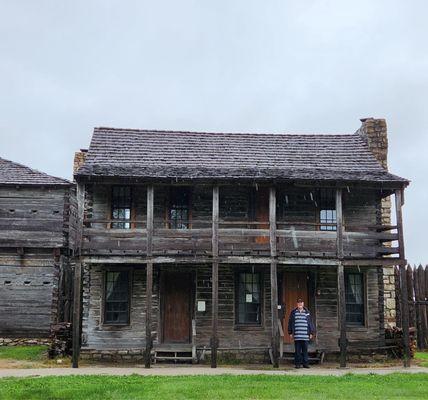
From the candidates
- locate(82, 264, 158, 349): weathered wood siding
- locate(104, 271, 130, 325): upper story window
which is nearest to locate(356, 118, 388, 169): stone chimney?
locate(82, 264, 158, 349): weathered wood siding

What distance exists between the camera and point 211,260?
18594 mm

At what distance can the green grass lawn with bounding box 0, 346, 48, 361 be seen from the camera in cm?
2002

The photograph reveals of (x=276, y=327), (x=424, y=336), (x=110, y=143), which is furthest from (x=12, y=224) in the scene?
(x=424, y=336)

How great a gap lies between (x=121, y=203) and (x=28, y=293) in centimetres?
604

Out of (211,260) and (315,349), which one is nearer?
(211,260)

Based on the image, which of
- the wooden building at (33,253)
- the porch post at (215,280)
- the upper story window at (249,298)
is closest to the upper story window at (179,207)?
the porch post at (215,280)

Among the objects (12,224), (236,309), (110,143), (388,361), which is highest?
(110,143)

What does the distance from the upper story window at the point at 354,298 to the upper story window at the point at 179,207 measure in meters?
6.00

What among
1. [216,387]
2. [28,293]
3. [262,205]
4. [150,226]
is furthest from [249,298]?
[28,293]

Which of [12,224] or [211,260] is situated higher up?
[12,224]

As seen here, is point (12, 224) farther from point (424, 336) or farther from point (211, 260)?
point (424, 336)

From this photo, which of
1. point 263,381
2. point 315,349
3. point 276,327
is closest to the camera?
point 263,381

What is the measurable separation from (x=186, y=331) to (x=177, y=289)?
146 cm

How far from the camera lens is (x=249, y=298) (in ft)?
69.1
